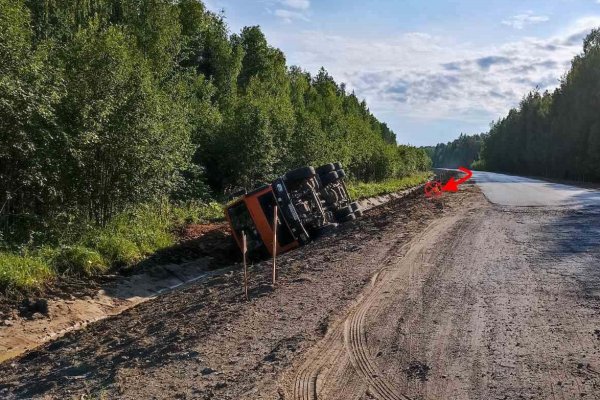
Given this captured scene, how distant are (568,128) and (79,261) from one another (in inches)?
2277

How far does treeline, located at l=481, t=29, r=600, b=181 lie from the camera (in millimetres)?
51562

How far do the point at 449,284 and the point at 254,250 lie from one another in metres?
7.42

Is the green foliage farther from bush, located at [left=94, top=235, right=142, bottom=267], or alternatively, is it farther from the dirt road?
the dirt road

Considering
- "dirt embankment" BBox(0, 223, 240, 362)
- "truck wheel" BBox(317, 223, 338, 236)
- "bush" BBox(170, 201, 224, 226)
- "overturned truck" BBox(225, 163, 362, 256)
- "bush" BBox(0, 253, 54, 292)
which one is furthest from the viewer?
"bush" BBox(170, 201, 224, 226)

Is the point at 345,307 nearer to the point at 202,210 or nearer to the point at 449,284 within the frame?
the point at 449,284

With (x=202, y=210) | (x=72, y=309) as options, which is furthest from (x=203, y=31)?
(x=72, y=309)

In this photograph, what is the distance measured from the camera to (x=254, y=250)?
14.4 m

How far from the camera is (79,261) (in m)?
12.0

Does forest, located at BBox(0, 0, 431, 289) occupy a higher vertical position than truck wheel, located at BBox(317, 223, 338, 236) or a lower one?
higher

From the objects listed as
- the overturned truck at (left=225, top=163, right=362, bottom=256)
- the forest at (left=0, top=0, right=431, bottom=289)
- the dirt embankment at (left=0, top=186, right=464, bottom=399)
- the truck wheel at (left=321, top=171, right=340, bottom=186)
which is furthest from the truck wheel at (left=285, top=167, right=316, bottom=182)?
the dirt embankment at (left=0, top=186, right=464, bottom=399)

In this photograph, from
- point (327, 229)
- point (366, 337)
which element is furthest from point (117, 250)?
point (366, 337)

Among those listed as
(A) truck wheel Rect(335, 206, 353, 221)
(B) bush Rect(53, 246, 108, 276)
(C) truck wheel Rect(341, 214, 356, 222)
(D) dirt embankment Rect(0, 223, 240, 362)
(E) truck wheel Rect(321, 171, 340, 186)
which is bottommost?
(D) dirt embankment Rect(0, 223, 240, 362)

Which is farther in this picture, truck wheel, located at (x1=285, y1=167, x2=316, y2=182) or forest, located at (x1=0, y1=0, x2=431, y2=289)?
truck wheel, located at (x1=285, y1=167, x2=316, y2=182)

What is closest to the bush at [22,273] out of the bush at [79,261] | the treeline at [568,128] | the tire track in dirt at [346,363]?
the bush at [79,261]
